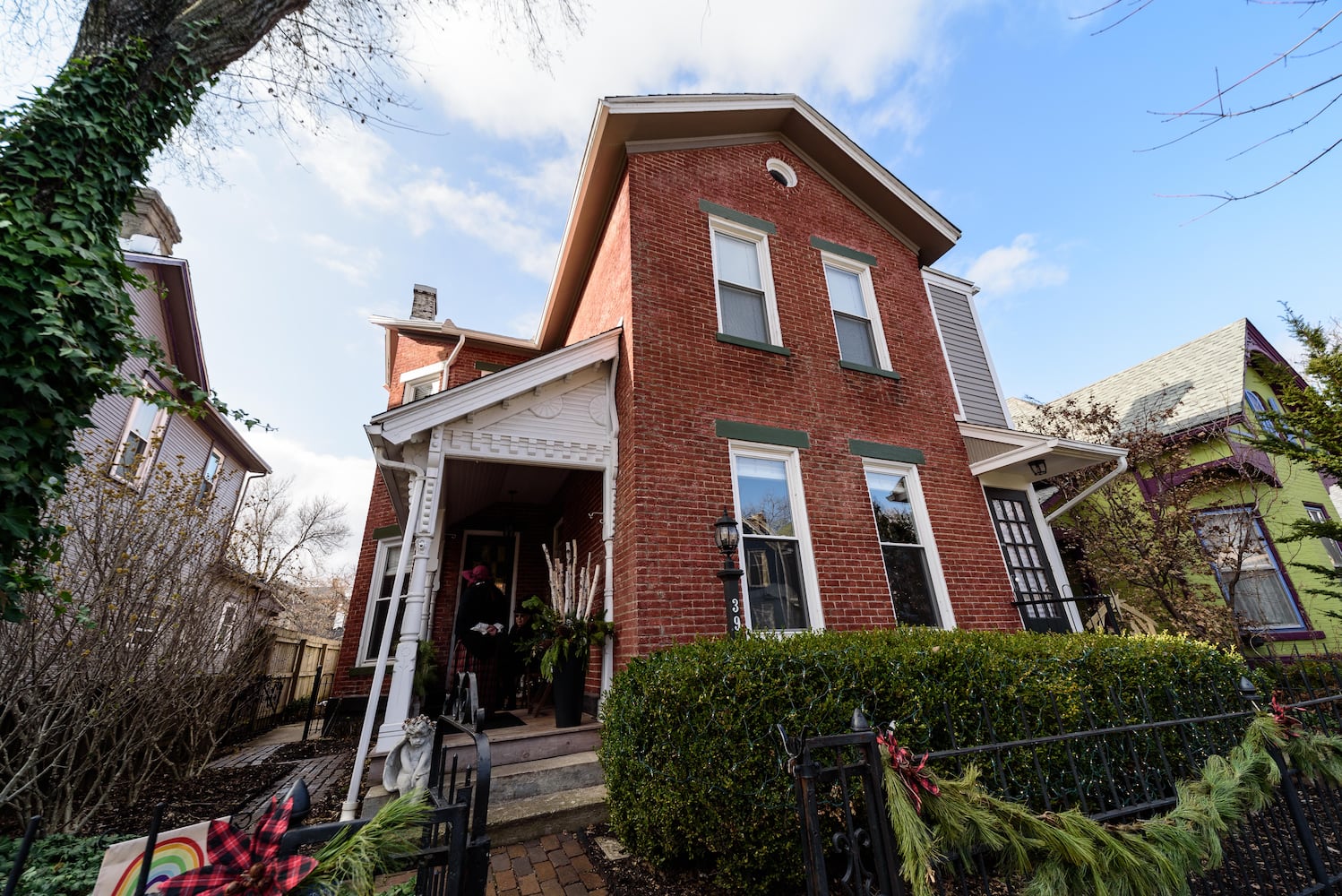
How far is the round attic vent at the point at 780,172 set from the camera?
8617 mm

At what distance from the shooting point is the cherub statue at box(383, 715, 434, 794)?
166 inches

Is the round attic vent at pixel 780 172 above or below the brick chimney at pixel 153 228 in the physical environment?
below

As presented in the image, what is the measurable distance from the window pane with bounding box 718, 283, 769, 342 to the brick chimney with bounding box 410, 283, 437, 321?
961 centimetres

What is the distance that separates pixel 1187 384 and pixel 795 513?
12.8 m

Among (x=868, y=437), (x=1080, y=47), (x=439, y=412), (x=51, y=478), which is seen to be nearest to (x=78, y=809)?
(x=51, y=478)

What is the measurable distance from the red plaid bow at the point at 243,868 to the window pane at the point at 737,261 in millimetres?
7145

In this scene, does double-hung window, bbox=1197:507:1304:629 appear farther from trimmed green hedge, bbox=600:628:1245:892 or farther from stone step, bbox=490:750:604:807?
stone step, bbox=490:750:604:807

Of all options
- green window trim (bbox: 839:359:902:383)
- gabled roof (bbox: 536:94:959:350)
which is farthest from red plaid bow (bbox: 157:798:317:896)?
gabled roof (bbox: 536:94:959:350)

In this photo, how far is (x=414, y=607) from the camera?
4910mm

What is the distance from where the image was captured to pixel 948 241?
→ 31.1 ft

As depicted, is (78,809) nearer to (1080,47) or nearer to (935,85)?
(1080,47)

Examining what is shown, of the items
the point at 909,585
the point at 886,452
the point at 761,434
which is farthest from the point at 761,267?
the point at 909,585

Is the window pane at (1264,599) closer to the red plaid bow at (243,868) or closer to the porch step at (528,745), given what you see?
the porch step at (528,745)

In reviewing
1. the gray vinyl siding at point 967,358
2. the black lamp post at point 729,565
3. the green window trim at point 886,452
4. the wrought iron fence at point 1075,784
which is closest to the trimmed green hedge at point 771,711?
the wrought iron fence at point 1075,784
